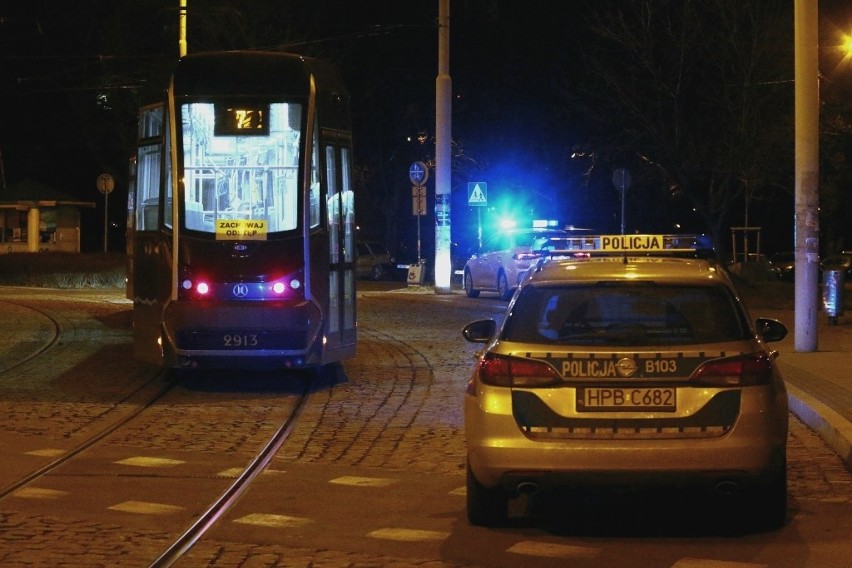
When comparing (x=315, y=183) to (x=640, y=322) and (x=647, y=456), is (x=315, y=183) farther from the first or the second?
(x=647, y=456)

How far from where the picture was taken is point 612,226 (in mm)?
50469

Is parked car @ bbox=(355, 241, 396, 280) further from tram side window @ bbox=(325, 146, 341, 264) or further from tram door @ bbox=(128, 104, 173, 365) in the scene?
tram side window @ bbox=(325, 146, 341, 264)

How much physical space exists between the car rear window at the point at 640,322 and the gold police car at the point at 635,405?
0.03 ft

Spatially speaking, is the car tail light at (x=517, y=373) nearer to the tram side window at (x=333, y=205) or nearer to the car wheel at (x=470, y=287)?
the tram side window at (x=333, y=205)

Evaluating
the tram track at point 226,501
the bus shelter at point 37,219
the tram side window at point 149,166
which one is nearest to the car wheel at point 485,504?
the tram track at point 226,501

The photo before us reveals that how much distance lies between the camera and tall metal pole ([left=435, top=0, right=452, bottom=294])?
32531 millimetres

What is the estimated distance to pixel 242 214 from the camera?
46.3ft

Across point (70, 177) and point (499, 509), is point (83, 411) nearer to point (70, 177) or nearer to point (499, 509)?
point (499, 509)

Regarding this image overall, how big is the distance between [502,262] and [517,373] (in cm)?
2279

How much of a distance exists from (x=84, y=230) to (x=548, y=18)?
27.7m

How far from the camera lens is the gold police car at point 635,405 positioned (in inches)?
291

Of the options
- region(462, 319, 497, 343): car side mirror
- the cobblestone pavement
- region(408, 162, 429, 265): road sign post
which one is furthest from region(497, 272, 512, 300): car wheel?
region(462, 319, 497, 343): car side mirror

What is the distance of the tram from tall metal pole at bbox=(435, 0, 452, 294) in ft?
60.7


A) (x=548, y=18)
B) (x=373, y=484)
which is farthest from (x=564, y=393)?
(x=548, y=18)
